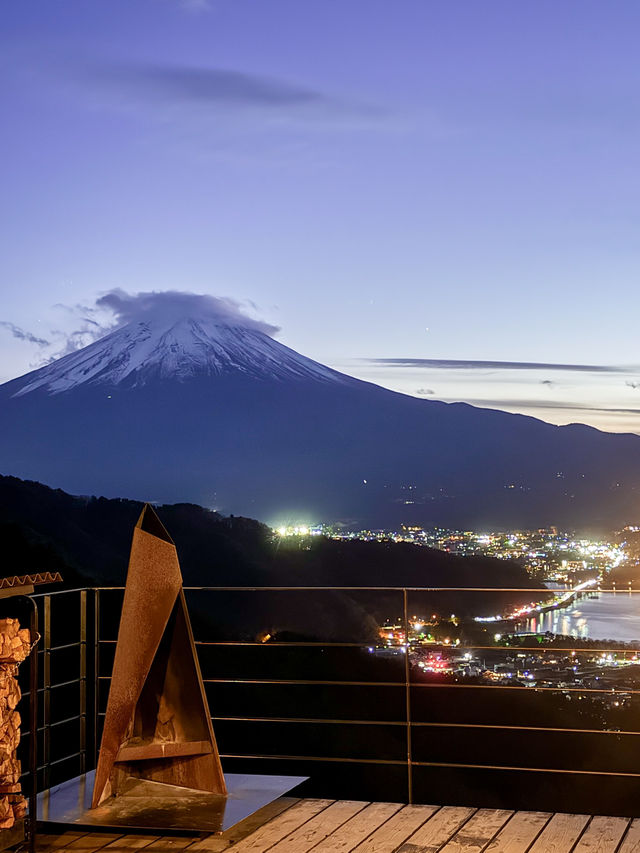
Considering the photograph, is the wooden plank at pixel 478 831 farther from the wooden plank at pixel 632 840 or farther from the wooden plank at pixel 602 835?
the wooden plank at pixel 632 840

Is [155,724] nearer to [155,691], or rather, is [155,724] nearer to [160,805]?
[155,691]

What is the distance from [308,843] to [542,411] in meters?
27.2

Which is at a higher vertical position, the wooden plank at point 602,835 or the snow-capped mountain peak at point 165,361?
the snow-capped mountain peak at point 165,361

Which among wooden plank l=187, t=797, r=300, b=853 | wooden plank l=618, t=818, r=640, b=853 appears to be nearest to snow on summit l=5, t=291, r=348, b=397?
wooden plank l=187, t=797, r=300, b=853

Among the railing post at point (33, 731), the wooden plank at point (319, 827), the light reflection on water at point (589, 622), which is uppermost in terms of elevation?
the railing post at point (33, 731)

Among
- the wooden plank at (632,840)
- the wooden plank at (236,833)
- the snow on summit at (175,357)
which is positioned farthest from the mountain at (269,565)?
the snow on summit at (175,357)

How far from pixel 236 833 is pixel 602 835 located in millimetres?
1148

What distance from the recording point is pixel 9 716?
2863 mm

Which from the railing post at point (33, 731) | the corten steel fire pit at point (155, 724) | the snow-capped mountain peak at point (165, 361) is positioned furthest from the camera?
the snow-capped mountain peak at point (165, 361)

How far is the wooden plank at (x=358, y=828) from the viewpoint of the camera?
3.06 meters

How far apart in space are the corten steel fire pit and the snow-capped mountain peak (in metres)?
45.6

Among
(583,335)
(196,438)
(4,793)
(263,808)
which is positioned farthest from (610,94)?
(196,438)

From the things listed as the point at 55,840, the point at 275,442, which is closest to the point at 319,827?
the point at 55,840

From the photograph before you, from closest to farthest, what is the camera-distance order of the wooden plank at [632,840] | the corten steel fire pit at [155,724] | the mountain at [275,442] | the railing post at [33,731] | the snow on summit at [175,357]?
the railing post at [33,731] < the wooden plank at [632,840] < the corten steel fire pit at [155,724] < the mountain at [275,442] < the snow on summit at [175,357]
